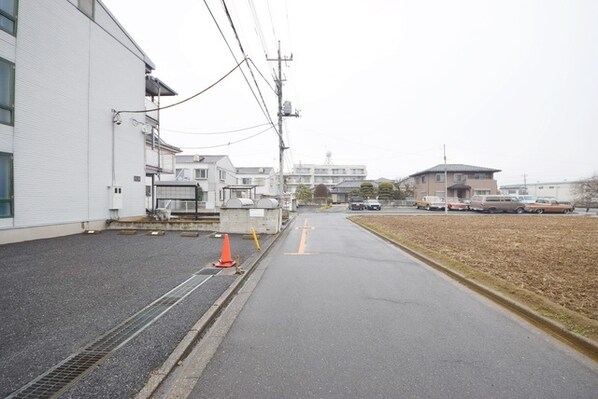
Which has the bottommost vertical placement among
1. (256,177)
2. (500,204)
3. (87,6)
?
(500,204)

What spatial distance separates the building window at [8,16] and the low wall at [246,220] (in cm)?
910

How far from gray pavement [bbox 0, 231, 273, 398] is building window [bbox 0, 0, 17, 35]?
6.80 meters

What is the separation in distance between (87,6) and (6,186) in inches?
325

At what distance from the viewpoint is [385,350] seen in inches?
127

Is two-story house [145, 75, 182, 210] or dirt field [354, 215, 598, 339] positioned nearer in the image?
dirt field [354, 215, 598, 339]

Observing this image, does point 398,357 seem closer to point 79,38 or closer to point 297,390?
point 297,390

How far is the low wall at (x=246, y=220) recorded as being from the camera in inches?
538

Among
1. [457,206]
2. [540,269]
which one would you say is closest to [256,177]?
[457,206]

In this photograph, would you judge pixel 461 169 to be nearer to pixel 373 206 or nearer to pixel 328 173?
pixel 373 206

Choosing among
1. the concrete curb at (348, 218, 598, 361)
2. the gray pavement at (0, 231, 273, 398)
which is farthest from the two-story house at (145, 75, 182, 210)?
the concrete curb at (348, 218, 598, 361)

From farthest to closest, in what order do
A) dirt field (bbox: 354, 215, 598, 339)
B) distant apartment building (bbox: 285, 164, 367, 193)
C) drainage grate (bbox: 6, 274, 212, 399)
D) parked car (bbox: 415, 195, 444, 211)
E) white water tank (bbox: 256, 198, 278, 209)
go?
distant apartment building (bbox: 285, 164, 367, 193)
parked car (bbox: 415, 195, 444, 211)
white water tank (bbox: 256, 198, 278, 209)
dirt field (bbox: 354, 215, 598, 339)
drainage grate (bbox: 6, 274, 212, 399)

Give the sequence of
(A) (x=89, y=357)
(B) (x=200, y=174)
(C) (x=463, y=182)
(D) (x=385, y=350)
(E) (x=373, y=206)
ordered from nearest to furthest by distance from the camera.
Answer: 1. (A) (x=89, y=357)
2. (D) (x=385, y=350)
3. (B) (x=200, y=174)
4. (E) (x=373, y=206)
5. (C) (x=463, y=182)

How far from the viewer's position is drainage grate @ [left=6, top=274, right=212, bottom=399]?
2482 millimetres

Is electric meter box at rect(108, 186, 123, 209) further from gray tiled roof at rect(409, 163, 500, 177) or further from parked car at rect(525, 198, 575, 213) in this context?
gray tiled roof at rect(409, 163, 500, 177)
